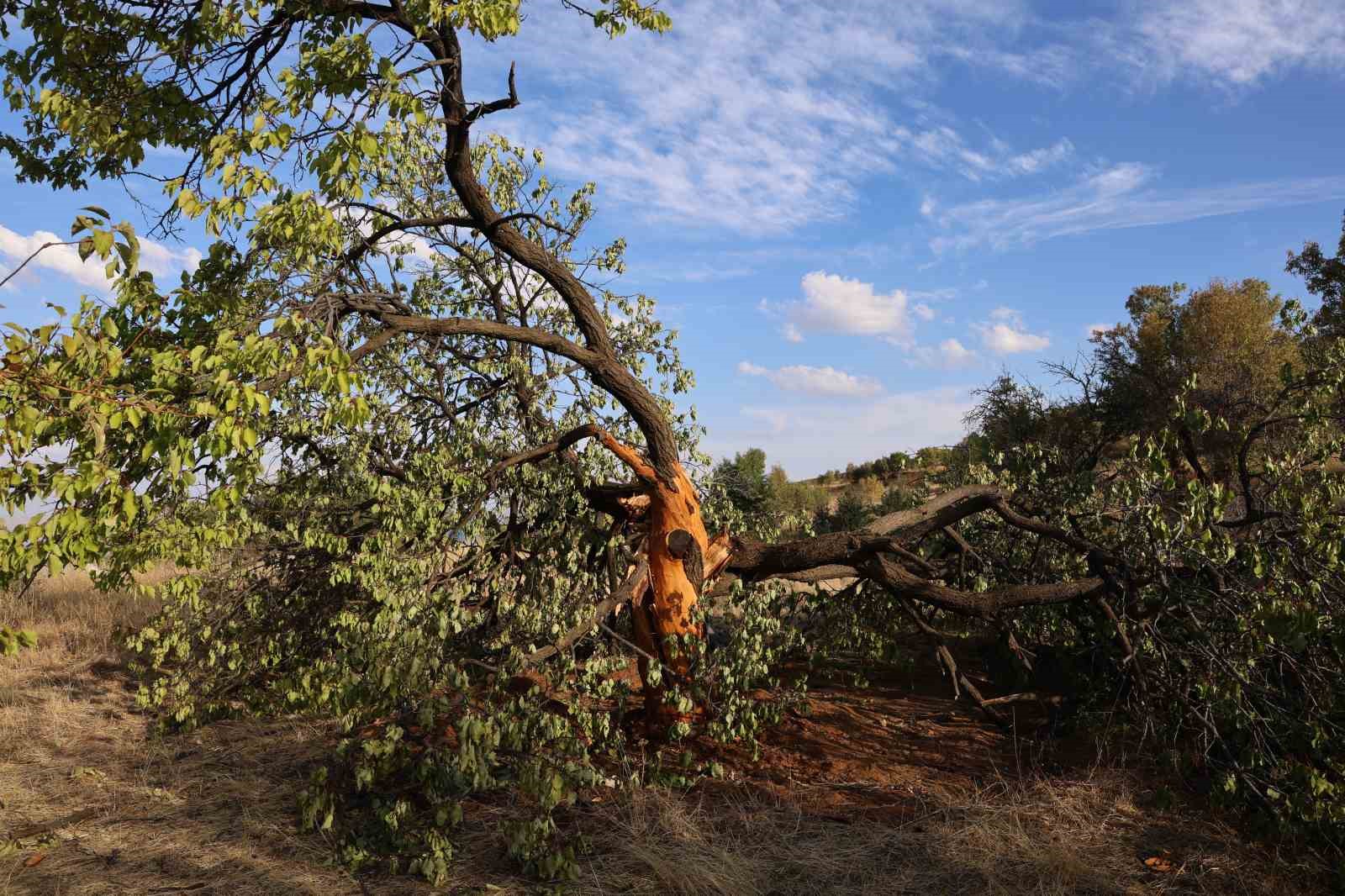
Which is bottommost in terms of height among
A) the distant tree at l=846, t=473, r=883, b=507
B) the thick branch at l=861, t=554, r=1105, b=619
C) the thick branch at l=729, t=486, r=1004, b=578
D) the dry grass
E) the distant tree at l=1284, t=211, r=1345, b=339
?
the dry grass

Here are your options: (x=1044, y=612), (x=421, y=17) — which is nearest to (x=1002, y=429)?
(x=1044, y=612)

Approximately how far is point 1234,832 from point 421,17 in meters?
6.73

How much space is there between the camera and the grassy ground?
466 cm

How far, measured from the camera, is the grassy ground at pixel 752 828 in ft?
15.3

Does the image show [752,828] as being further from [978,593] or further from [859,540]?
[978,593]

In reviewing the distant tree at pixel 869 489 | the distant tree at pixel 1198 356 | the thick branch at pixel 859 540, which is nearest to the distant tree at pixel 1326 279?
the distant tree at pixel 1198 356

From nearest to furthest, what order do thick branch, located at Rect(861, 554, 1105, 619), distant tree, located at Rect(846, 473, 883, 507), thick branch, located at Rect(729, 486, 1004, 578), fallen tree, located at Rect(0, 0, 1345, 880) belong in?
fallen tree, located at Rect(0, 0, 1345, 880), thick branch, located at Rect(861, 554, 1105, 619), thick branch, located at Rect(729, 486, 1004, 578), distant tree, located at Rect(846, 473, 883, 507)

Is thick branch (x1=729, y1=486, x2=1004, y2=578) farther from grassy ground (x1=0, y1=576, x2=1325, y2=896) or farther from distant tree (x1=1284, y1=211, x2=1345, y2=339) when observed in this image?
distant tree (x1=1284, y1=211, x2=1345, y2=339)

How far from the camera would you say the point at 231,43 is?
597cm

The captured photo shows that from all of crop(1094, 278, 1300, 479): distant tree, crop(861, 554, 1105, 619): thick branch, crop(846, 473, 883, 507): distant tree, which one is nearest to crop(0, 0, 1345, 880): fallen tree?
crop(861, 554, 1105, 619): thick branch

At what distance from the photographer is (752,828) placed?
521 cm

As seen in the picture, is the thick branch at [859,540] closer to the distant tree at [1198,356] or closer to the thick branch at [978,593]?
the thick branch at [978,593]

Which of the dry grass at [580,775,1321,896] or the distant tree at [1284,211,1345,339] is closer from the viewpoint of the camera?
the dry grass at [580,775,1321,896]

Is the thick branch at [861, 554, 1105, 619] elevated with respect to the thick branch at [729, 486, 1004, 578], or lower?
lower
